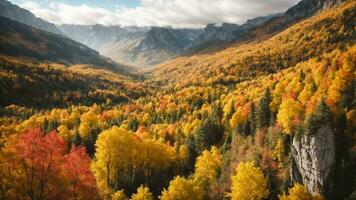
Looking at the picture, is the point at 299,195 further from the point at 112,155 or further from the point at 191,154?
the point at 191,154

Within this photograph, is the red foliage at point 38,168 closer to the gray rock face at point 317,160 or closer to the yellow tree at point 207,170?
the yellow tree at point 207,170

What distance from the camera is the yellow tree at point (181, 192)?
263 ft

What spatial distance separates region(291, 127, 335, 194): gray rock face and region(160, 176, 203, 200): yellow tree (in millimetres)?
26036

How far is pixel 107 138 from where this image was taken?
3300 inches

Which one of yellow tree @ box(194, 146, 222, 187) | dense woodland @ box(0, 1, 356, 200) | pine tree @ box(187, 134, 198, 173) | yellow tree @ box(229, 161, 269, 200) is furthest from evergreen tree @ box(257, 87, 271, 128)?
yellow tree @ box(229, 161, 269, 200)

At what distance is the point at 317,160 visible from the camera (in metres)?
78.9

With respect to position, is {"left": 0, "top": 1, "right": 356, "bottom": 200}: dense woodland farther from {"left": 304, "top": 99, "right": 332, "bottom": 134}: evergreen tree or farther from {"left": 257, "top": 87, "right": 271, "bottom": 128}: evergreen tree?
{"left": 257, "top": 87, "right": 271, "bottom": 128}: evergreen tree

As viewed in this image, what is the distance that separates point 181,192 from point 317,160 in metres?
33.9

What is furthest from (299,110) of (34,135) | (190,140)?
(34,135)

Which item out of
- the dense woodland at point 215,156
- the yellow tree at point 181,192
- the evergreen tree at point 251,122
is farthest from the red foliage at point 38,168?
the evergreen tree at point 251,122

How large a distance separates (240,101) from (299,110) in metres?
51.9

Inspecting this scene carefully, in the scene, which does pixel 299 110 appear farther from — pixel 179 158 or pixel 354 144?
pixel 179 158

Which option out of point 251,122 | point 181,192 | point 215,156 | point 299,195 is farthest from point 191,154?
point 299,195

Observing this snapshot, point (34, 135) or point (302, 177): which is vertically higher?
point (34, 135)
